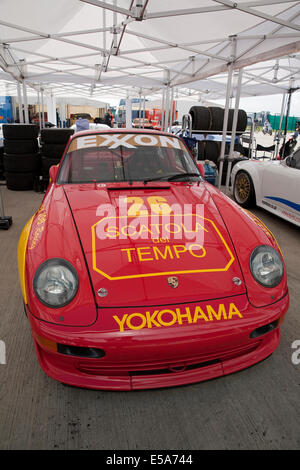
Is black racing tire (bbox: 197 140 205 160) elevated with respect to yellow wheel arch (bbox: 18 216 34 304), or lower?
elevated

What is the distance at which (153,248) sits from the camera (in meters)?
1.82

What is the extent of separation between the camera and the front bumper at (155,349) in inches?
56.4

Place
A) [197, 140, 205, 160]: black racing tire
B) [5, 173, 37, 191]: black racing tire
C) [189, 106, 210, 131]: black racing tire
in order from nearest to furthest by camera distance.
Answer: [5, 173, 37, 191]: black racing tire, [189, 106, 210, 131]: black racing tire, [197, 140, 205, 160]: black racing tire

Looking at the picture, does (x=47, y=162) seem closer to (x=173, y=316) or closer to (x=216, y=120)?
(x=216, y=120)

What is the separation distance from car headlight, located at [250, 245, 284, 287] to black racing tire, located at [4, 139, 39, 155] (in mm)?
5662

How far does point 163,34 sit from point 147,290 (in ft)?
21.7

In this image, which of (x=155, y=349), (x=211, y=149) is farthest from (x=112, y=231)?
(x=211, y=149)

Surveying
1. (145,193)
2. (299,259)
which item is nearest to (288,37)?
(299,259)

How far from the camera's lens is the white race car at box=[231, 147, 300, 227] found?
4.17m

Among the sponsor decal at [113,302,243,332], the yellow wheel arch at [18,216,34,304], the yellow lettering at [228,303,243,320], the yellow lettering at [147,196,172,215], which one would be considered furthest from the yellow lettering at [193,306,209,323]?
the yellow wheel arch at [18,216,34,304]

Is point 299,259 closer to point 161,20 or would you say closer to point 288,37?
point 288,37

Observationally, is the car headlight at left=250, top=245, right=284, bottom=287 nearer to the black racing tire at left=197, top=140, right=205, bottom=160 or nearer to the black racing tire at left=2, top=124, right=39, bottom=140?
the black racing tire at left=2, top=124, right=39, bottom=140

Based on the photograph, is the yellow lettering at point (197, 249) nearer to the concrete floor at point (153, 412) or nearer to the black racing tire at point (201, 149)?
the concrete floor at point (153, 412)
